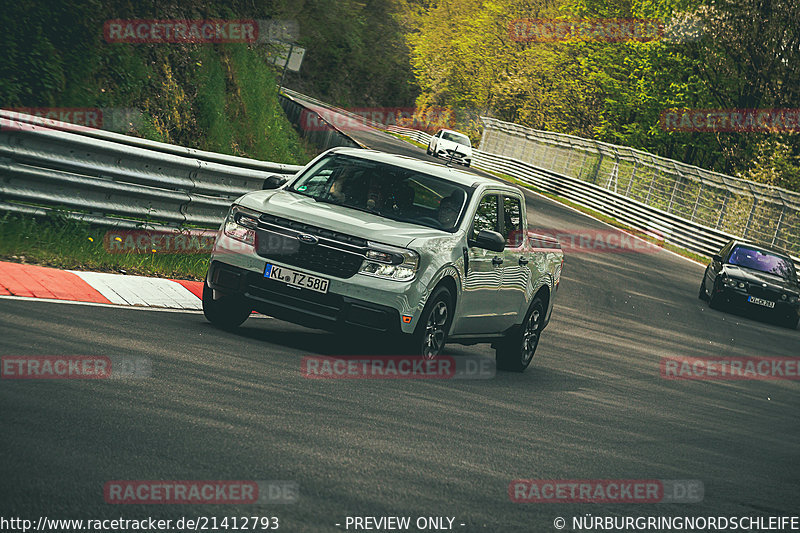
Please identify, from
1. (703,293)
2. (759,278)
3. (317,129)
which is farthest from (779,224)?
(317,129)

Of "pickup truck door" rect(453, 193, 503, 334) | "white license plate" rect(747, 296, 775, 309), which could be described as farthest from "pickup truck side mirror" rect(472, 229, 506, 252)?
"white license plate" rect(747, 296, 775, 309)

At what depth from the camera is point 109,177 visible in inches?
468

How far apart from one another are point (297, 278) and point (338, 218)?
0.68m

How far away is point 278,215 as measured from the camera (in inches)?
377

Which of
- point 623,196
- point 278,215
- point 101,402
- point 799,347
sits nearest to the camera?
point 101,402

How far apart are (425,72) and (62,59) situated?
92.0 meters

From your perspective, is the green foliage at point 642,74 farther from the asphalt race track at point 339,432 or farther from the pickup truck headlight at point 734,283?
the asphalt race track at point 339,432

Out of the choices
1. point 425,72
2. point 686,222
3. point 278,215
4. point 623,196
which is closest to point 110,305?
point 278,215

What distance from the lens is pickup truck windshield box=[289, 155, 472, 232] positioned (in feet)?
34.0

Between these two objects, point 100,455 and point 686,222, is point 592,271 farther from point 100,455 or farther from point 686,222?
point 100,455

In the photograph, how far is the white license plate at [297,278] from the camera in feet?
30.6

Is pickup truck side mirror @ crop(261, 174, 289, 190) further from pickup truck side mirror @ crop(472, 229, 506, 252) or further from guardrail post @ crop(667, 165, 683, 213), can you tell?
guardrail post @ crop(667, 165, 683, 213)

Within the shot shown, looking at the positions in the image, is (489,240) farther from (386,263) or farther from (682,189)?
(682,189)

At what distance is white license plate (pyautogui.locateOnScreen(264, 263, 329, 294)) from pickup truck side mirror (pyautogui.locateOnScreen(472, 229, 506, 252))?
178 centimetres
